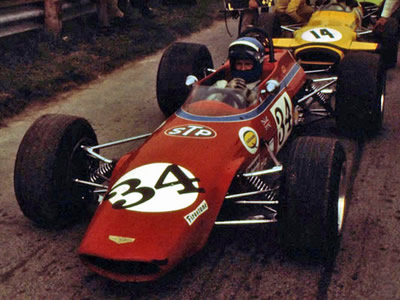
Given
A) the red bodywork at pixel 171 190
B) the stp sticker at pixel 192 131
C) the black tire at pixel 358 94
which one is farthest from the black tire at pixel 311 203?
the black tire at pixel 358 94

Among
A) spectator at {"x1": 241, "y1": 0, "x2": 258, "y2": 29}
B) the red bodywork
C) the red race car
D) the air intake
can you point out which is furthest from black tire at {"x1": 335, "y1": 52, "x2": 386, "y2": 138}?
spectator at {"x1": 241, "y1": 0, "x2": 258, "y2": 29}

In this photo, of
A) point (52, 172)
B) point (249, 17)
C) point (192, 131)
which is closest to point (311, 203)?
point (192, 131)

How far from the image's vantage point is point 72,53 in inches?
381

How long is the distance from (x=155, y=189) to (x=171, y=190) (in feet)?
0.35

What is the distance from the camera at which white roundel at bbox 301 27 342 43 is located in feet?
27.4

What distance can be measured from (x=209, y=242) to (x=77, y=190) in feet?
3.64

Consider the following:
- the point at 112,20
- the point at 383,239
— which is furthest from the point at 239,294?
the point at 112,20

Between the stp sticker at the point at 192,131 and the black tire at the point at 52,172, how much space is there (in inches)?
29.5

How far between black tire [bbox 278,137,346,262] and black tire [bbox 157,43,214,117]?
2.94 metres

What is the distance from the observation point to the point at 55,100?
8070 mm

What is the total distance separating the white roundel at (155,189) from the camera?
373 centimetres

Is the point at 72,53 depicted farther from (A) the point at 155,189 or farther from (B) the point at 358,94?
(A) the point at 155,189

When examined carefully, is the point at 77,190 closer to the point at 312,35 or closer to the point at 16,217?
the point at 16,217

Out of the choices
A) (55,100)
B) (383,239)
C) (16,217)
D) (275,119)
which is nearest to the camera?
(383,239)
